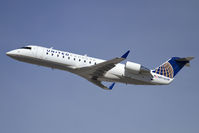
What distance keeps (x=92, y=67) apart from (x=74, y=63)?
2072mm

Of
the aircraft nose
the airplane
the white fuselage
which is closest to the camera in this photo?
the airplane

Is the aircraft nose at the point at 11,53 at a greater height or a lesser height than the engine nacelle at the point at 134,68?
greater

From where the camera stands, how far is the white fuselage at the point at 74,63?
27547 mm

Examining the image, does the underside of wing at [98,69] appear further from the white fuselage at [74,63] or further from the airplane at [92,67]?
the white fuselage at [74,63]

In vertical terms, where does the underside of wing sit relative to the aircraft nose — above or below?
below

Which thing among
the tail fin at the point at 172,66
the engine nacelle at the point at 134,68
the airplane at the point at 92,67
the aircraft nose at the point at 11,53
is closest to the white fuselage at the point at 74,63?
the airplane at the point at 92,67

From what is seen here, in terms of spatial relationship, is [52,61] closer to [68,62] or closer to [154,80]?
[68,62]

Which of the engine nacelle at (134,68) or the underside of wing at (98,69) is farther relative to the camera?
the engine nacelle at (134,68)

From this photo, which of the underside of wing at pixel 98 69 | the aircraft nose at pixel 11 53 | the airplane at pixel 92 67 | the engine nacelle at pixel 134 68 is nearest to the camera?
the underside of wing at pixel 98 69

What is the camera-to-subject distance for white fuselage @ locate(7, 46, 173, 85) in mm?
27547

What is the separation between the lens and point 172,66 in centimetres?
2947

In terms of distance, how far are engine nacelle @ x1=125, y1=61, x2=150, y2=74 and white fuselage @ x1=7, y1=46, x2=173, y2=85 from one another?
0.54 meters

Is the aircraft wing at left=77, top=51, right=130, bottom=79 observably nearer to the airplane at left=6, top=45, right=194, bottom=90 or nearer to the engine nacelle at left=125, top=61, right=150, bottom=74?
the airplane at left=6, top=45, right=194, bottom=90


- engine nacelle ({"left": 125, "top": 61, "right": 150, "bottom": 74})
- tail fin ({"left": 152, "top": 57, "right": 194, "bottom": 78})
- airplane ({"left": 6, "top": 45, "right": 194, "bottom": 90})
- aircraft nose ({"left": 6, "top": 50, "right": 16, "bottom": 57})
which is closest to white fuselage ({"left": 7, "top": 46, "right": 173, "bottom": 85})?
airplane ({"left": 6, "top": 45, "right": 194, "bottom": 90})
